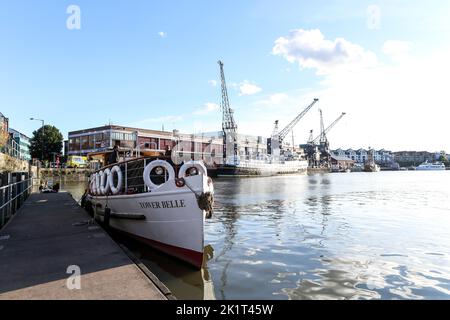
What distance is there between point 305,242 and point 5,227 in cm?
1086

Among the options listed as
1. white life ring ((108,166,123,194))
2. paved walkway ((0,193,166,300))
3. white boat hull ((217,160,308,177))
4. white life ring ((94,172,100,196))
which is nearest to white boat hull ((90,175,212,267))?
white life ring ((108,166,123,194))

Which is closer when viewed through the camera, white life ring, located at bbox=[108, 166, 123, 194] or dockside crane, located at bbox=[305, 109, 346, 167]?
white life ring, located at bbox=[108, 166, 123, 194]

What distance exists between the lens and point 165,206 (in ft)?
31.8

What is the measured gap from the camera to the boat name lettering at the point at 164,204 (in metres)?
9.26

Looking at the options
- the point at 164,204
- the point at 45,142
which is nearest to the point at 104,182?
the point at 164,204

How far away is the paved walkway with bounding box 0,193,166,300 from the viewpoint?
18.8ft

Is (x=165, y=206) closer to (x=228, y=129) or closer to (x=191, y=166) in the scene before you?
(x=191, y=166)

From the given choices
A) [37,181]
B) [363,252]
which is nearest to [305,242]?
[363,252]

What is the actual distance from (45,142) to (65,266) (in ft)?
270

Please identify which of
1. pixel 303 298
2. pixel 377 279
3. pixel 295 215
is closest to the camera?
pixel 303 298

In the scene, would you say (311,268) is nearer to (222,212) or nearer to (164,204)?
(164,204)

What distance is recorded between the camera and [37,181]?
47781 mm

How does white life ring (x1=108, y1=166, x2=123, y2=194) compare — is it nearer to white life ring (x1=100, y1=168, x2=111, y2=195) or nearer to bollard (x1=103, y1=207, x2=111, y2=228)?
white life ring (x1=100, y1=168, x2=111, y2=195)

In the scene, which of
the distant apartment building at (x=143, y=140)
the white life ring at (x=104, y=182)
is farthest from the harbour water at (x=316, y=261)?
the distant apartment building at (x=143, y=140)
